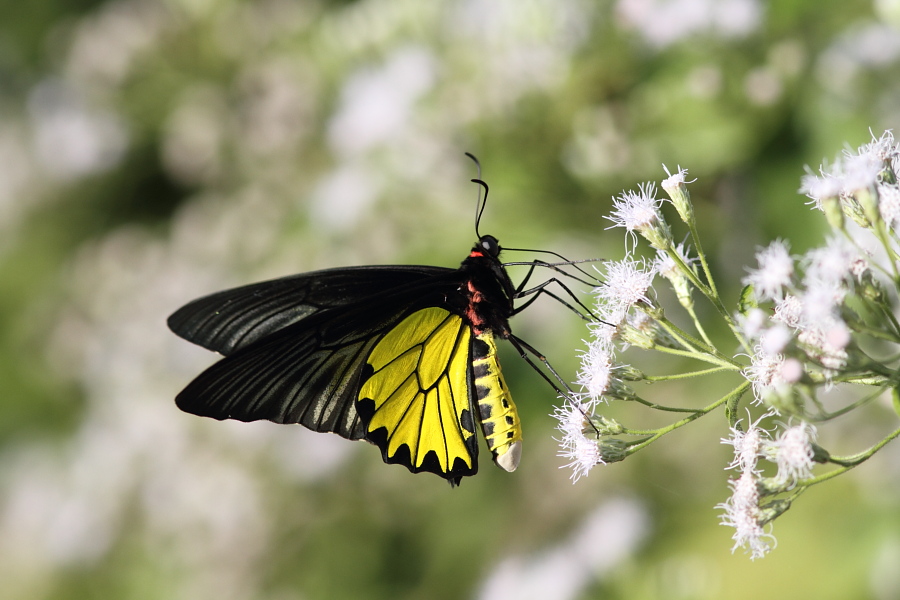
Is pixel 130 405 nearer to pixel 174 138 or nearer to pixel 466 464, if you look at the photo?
pixel 174 138

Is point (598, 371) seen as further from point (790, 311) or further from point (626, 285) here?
point (790, 311)

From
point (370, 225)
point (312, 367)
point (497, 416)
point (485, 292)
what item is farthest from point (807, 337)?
point (370, 225)

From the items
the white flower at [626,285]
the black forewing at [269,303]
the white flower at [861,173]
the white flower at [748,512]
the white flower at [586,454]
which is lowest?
the white flower at [748,512]

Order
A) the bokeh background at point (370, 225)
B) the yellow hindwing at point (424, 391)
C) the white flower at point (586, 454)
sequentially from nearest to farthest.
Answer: the white flower at point (586, 454) < the yellow hindwing at point (424, 391) < the bokeh background at point (370, 225)

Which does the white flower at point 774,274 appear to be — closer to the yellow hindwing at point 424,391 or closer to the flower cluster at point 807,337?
the flower cluster at point 807,337

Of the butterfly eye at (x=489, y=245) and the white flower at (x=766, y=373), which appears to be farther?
the butterfly eye at (x=489, y=245)

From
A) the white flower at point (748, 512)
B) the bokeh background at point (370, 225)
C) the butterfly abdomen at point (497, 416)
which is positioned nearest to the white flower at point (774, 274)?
the white flower at point (748, 512)

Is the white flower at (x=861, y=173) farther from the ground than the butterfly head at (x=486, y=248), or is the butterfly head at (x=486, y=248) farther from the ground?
the butterfly head at (x=486, y=248)

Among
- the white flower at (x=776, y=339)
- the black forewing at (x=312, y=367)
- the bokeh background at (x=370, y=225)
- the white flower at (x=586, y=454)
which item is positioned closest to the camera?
the white flower at (x=776, y=339)
